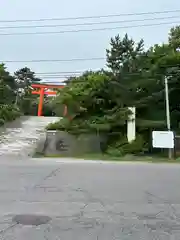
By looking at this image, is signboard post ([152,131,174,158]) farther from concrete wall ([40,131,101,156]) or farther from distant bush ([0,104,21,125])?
distant bush ([0,104,21,125])

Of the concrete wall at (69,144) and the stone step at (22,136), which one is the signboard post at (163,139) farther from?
the stone step at (22,136)

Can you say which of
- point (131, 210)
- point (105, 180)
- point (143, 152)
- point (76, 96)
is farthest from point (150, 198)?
point (76, 96)

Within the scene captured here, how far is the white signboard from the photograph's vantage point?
81.7 feet

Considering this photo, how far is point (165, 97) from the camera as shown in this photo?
93.1 feet

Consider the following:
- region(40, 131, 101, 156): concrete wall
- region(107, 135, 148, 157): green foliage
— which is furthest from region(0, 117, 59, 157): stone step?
region(107, 135, 148, 157): green foliage

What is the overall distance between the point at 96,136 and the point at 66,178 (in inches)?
641

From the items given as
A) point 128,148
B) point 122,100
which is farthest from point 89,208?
point 122,100

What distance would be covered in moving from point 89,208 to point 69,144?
2020 centimetres

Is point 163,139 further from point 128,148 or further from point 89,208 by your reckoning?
point 89,208

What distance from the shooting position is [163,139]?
991 inches

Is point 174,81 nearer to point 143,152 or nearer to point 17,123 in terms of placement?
point 143,152

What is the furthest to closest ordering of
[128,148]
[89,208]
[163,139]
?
[128,148]
[163,139]
[89,208]

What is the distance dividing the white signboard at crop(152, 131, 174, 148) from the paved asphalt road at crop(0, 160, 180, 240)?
13.6 meters

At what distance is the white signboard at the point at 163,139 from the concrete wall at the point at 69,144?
461 cm
